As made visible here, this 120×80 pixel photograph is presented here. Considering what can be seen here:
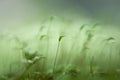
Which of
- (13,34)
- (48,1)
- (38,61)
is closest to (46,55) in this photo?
(38,61)

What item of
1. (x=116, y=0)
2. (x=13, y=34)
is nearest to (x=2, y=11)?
(x=13, y=34)

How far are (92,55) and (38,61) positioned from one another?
0.55 metres

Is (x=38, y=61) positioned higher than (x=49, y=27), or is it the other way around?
(x=49, y=27)

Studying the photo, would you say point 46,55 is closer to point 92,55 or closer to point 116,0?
point 92,55

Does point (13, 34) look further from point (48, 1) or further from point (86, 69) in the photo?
point (86, 69)

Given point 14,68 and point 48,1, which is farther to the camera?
point 48,1

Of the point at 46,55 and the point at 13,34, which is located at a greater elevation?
the point at 13,34

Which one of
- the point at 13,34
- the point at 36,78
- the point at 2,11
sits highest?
the point at 2,11

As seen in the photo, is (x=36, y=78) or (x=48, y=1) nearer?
(x=36, y=78)

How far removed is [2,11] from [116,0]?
121 centimetres

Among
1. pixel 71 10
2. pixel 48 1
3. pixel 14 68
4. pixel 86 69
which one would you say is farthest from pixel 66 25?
pixel 14 68

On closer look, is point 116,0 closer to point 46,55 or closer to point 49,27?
point 49,27

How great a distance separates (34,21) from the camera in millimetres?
→ 2516

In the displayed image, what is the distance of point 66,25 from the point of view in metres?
2.50
